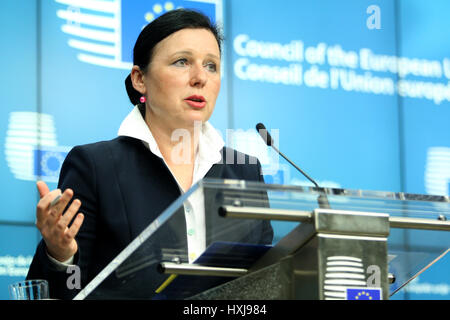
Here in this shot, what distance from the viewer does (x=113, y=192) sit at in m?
2.03

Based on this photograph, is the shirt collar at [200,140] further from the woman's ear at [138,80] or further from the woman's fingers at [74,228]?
the woman's fingers at [74,228]

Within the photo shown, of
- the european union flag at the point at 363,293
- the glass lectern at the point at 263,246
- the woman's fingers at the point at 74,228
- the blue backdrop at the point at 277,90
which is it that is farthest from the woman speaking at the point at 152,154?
the blue backdrop at the point at 277,90

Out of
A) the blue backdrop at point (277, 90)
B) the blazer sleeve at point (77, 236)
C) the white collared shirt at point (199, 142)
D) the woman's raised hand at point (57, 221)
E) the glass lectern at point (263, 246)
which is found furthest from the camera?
the blue backdrop at point (277, 90)

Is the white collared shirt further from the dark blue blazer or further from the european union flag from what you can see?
the european union flag

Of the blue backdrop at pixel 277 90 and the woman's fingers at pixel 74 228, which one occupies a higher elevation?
the blue backdrop at pixel 277 90

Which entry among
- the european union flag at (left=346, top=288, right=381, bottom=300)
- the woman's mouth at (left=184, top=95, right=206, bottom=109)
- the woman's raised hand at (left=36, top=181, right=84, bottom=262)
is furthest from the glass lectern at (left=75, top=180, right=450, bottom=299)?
the woman's mouth at (left=184, top=95, right=206, bottom=109)

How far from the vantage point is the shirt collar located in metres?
2.20

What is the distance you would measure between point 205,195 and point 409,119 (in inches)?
139

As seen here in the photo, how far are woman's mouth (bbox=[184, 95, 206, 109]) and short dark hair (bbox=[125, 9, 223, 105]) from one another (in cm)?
22

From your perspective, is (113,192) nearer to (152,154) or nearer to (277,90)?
(152,154)

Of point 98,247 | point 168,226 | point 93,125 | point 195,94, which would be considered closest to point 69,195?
point 168,226

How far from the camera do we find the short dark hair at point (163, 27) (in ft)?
7.55

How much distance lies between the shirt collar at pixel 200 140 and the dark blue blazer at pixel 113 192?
26mm
